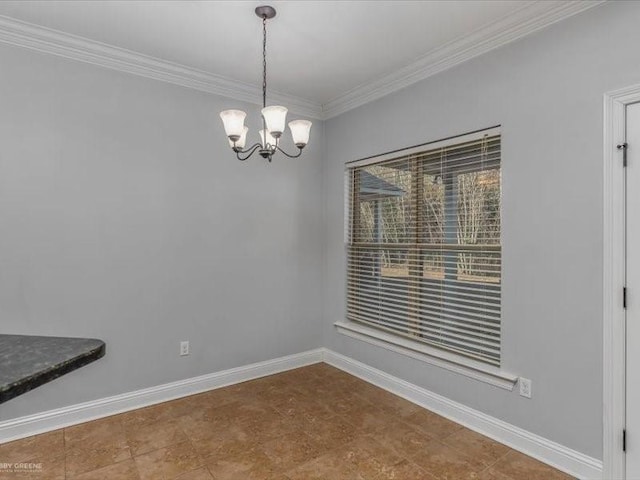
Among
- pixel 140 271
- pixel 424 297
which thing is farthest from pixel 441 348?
pixel 140 271

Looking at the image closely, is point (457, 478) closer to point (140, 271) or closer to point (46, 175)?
point (140, 271)

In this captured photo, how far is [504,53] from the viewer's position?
8.23 ft

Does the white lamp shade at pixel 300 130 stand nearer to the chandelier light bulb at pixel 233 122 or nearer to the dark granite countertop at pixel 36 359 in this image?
the chandelier light bulb at pixel 233 122

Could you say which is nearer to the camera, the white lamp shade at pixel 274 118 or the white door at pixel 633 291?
the white door at pixel 633 291

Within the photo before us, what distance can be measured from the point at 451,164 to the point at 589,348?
5.00 feet

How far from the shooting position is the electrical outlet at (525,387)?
7.75 ft

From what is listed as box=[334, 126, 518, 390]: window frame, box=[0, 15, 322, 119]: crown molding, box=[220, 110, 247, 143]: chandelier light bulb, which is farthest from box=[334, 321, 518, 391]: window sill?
box=[0, 15, 322, 119]: crown molding

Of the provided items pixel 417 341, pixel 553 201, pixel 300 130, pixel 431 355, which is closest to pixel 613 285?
pixel 553 201

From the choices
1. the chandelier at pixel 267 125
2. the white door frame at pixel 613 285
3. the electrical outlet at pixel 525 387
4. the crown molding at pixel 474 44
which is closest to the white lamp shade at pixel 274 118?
the chandelier at pixel 267 125

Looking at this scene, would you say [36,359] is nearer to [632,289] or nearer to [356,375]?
[356,375]

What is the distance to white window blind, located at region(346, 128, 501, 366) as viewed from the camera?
264cm

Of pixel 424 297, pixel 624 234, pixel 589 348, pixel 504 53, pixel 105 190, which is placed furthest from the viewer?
pixel 424 297

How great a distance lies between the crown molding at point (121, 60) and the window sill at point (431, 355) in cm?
236

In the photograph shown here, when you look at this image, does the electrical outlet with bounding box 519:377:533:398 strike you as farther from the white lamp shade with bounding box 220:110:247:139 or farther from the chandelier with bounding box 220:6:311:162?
the white lamp shade with bounding box 220:110:247:139
